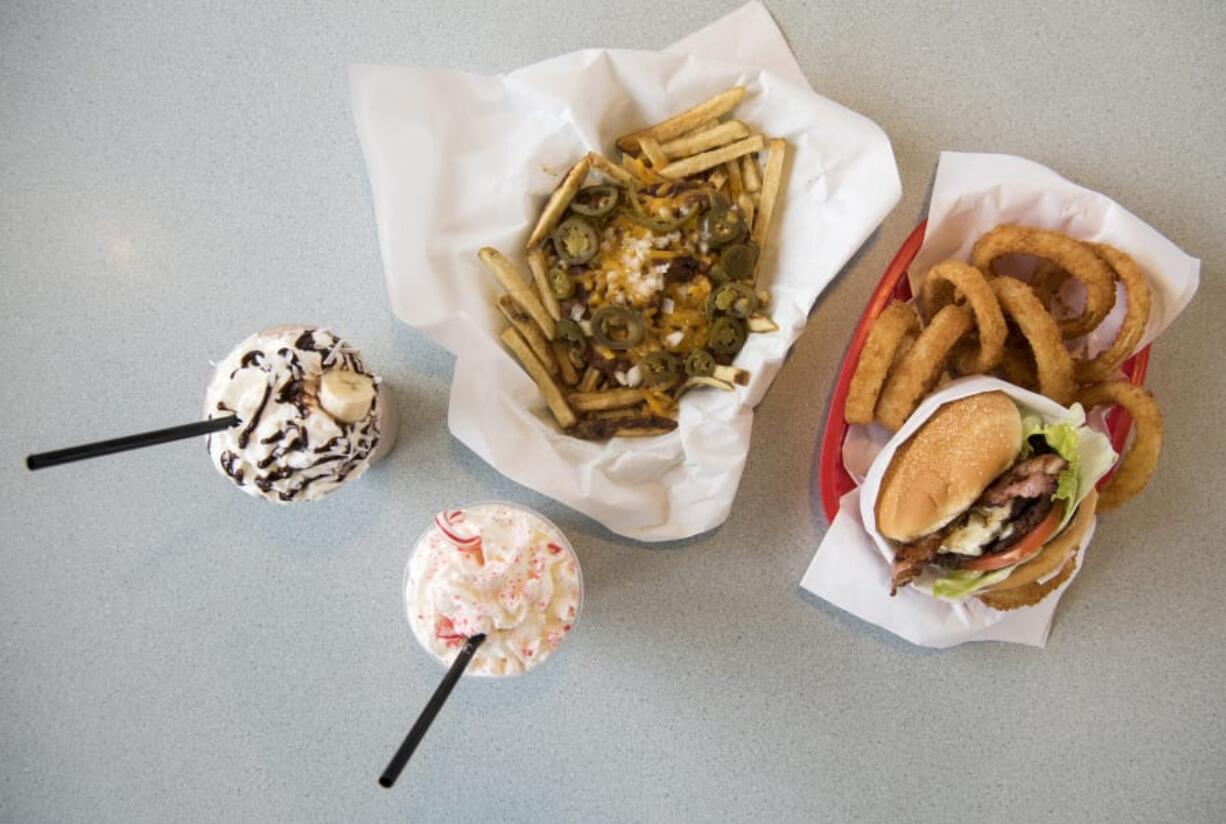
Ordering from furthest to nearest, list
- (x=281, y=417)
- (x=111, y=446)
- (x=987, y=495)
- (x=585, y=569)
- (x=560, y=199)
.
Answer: (x=585, y=569), (x=560, y=199), (x=987, y=495), (x=281, y=417), (x=111, y=446)

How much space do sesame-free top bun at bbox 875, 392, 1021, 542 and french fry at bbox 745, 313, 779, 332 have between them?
0.98 ft

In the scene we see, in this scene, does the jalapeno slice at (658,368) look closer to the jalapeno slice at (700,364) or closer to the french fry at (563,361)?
the jalapeno slice at (700,364)

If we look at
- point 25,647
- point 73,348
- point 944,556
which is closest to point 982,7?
point 944,556

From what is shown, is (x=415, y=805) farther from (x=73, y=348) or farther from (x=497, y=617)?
(x=73, y=348)

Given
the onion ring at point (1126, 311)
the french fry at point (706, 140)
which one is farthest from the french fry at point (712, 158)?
the onion ring at point (1126, 311)

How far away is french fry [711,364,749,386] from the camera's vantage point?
1.33 m


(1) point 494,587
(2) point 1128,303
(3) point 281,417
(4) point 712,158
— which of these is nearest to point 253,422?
(3) point 281,417

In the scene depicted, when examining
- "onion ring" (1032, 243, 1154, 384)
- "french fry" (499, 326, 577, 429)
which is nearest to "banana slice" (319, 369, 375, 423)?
"french fry" (499, 326, 577, 429)

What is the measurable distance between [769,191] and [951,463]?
0.54 metres

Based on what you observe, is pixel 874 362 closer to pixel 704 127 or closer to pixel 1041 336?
pixel 1041 336

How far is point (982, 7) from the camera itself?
4.87ft

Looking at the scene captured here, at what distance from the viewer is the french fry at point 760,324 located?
1.35 m

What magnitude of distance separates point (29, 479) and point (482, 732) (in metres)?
0.98

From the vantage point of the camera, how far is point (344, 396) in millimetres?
1159
